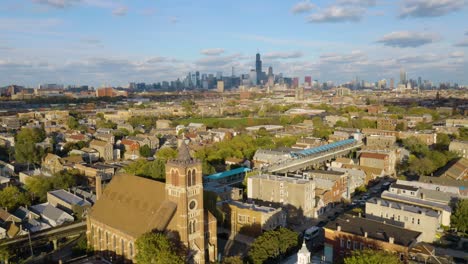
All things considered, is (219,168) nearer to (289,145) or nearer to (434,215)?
(289,145)

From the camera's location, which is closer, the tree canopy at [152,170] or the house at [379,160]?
the tree canopy at [152,170]

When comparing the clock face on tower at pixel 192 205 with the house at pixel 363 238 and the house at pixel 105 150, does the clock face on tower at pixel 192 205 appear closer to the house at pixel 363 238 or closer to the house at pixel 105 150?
the house at pixel 363 238

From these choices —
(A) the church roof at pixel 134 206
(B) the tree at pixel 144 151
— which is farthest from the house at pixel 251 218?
(B) the tree at pixel 144 151

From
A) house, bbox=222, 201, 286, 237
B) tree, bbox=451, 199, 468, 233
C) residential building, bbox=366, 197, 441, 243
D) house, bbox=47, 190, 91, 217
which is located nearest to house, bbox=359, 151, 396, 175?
residential building, bbox=366, 197, 441, 243

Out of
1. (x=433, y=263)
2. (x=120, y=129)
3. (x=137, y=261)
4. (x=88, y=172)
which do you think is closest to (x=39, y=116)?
(x=120, y=129)

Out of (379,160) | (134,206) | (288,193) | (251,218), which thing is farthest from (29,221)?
(379,160)

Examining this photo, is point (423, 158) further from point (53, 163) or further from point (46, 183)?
point (53, 163)

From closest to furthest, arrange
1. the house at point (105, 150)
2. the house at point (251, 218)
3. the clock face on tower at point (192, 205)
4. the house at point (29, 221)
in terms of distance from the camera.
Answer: the clock face on tower at point (192, 205) < the house at point (251, 218) < the house at point (29, 221) < the house at point (105, 150)
